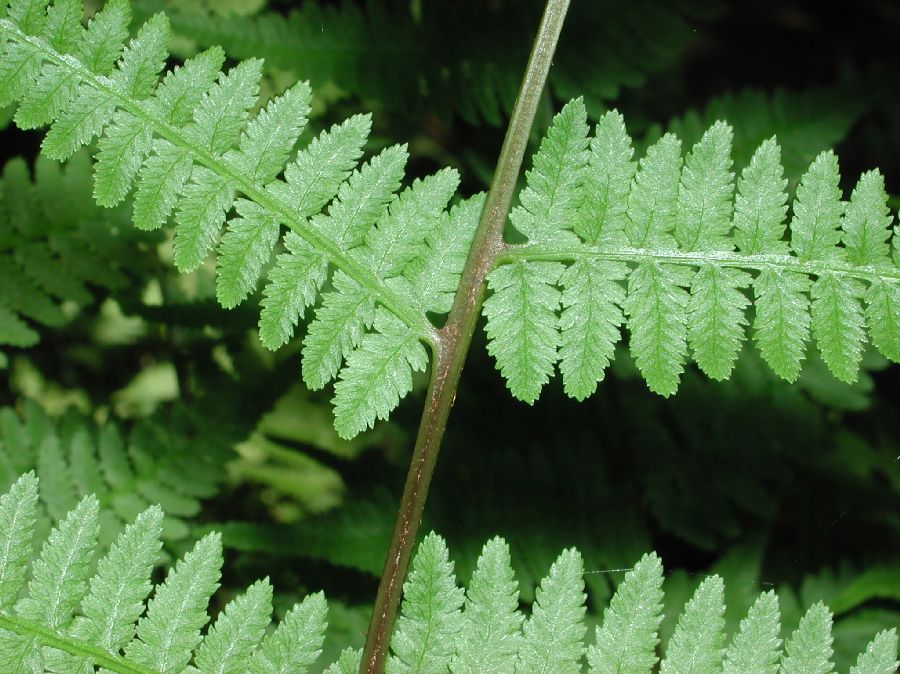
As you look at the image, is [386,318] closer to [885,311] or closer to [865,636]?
[885,311]

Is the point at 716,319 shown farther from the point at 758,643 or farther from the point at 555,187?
the point at 758,643

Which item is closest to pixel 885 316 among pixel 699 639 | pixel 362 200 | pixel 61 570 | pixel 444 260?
Answer: pixel 699 639

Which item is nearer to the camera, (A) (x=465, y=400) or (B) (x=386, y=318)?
(B) (x=386, y=318)

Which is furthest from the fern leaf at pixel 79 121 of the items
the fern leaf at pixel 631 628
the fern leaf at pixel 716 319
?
the fern leaf at pixel 631 628

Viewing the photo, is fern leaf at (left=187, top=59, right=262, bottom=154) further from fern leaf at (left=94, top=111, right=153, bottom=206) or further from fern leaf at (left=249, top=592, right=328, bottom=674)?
fern leaf at (left=249, top=592, right=328, bottom=674)

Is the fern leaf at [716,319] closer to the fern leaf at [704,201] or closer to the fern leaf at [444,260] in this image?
the fern leaf at [704,201]

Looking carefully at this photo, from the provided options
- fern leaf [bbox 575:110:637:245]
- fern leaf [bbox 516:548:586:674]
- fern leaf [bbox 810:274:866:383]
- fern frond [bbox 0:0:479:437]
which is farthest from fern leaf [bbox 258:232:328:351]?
fern leaf [bbox 810:274:866:383]

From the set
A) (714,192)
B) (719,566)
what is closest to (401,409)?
(719,566)

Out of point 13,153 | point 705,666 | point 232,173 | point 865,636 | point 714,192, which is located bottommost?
point 705,666
